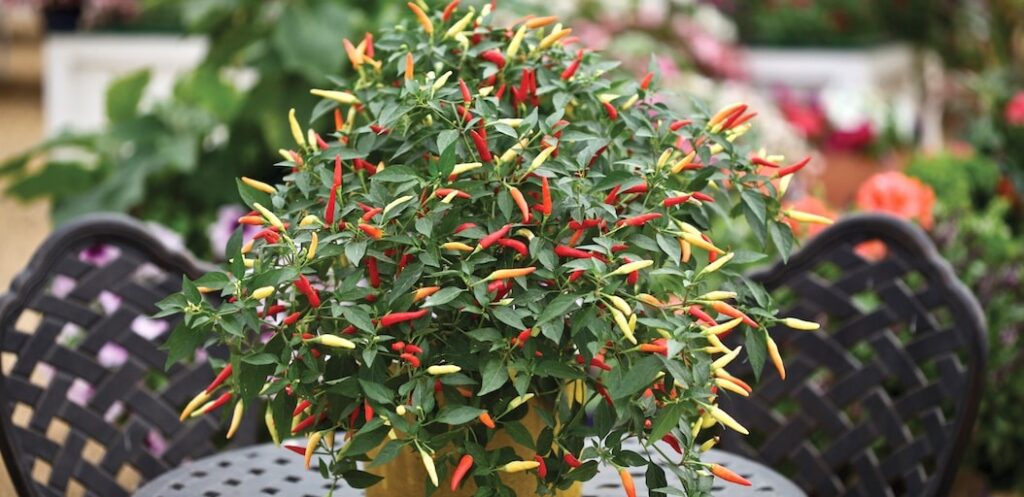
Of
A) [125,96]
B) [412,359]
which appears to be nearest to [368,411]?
[412,359]

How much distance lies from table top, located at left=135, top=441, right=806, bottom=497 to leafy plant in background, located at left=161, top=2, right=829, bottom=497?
0.28 meters

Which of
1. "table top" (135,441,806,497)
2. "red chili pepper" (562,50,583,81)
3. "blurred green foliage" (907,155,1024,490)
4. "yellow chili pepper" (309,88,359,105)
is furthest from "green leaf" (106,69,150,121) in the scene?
"red chili pepper" (562,50,583,81)

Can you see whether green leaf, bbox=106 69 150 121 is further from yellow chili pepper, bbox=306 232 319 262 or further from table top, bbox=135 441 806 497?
yellow chili pepper, bbox=306 232 319 262

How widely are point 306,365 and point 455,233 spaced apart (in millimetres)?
178

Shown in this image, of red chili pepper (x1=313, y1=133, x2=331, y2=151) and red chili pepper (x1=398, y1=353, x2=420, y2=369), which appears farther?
red chili pepper (x1=313, y1=133, x2=331, y2=151)

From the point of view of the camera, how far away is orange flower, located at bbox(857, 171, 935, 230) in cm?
326

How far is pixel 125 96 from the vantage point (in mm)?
3895

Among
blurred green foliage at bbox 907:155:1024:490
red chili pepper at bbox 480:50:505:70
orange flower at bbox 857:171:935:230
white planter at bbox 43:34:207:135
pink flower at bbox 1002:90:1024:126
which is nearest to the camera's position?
red chili pepper at bbox 480:50:505:70

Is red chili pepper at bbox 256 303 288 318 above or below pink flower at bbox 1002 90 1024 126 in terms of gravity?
above

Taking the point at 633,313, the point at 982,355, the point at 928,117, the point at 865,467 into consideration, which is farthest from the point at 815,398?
the point at 928,117

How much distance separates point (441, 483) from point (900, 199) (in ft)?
7.46

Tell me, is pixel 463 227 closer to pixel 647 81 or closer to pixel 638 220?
pixel 638 220

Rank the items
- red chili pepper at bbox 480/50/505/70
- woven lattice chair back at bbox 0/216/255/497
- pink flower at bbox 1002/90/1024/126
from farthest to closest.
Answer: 1. pink flower at bbox 1002/90/1024/126
2. woven lattice chair back at bbox 0/216/255/497
3. red chili pepper at bbox 480/50/505/70

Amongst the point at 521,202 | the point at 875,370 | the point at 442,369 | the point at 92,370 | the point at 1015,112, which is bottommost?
the point at 1015,112
